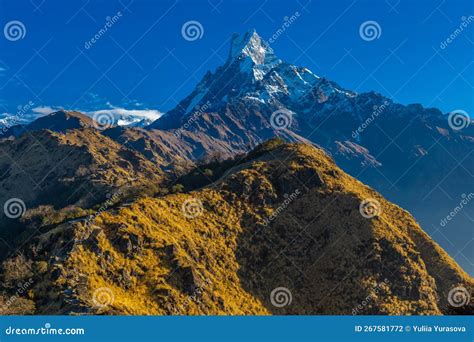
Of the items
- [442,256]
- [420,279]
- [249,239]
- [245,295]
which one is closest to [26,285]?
[245,295]

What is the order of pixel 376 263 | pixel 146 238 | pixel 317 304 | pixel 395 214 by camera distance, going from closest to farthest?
pixel 146 238 → pixel 317 304 → pixel 376 263 → pixel 395 214

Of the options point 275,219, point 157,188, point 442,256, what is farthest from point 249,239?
point 157,188

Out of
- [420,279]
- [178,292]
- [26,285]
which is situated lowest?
[26,285]

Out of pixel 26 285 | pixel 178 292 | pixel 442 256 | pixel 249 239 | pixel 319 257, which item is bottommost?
pixel 26 285

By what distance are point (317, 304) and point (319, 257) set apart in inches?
426

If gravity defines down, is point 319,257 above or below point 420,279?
below

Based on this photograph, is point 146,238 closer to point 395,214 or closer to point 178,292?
point 178,292

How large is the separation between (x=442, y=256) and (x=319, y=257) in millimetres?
26382

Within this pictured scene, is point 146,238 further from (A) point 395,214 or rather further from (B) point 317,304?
(A) point 395,214

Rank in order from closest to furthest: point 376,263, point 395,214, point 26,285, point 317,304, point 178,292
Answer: point 26,285
point 178,292
point 317,304
point 376,263
point 395,214

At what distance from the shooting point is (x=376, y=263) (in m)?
103

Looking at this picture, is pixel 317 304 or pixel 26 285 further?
pixel 317 304

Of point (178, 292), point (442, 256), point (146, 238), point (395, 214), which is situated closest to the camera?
point (178, 292)

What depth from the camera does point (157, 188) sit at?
483 ft
